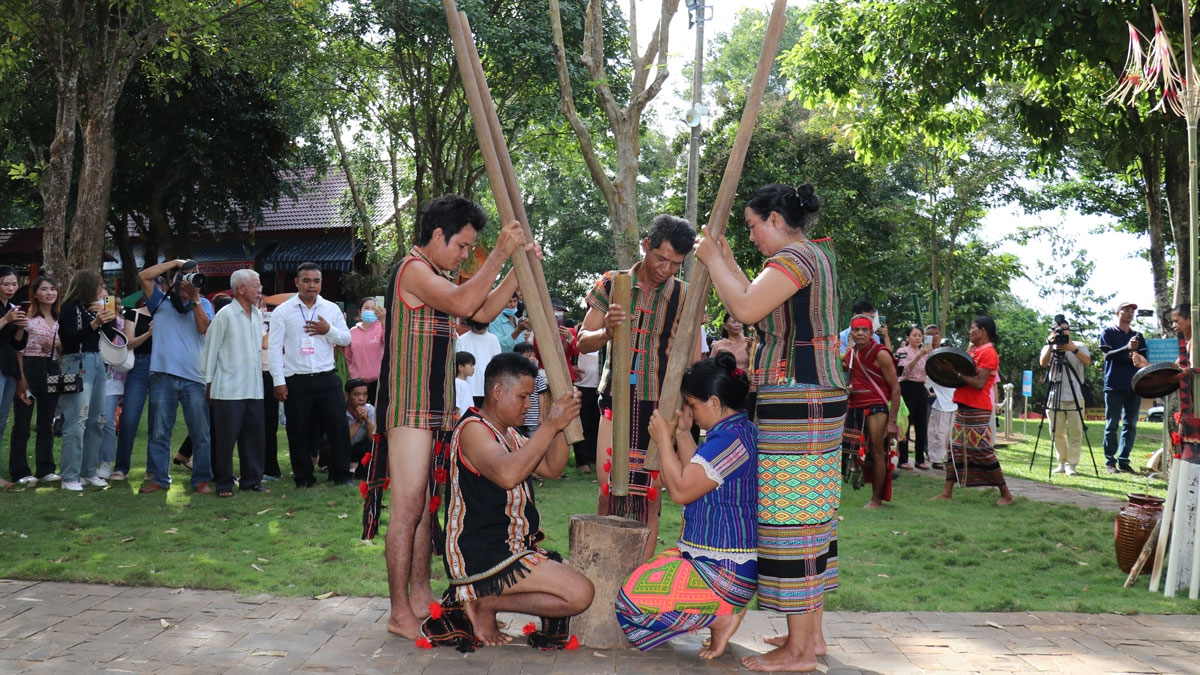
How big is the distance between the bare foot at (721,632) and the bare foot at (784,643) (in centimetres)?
22

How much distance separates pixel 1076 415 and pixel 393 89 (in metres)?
15.5

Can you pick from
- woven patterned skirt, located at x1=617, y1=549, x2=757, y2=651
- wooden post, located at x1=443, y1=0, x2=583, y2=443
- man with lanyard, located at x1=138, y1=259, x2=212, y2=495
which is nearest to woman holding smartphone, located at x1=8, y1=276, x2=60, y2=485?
man with lanyard, located at x1=138, y1=259, x2=212, y2=495

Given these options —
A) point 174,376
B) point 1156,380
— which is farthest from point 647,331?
point 174,376

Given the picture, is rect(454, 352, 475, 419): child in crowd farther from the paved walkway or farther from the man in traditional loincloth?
the man in traditional loincloth

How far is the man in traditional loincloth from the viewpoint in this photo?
4.40 m

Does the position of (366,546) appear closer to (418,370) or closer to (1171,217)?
(418,370)

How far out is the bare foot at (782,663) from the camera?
4.04m

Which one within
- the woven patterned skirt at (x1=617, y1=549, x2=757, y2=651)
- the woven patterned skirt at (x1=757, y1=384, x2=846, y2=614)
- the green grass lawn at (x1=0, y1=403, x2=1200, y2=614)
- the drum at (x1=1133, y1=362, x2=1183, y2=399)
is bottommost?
the green grass lawn at (x1=0, y1=403, x2=1200, y2=614)

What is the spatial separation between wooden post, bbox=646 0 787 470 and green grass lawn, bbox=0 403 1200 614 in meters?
1.64

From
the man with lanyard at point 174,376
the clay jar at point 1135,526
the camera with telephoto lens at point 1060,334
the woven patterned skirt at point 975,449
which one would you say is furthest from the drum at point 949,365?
the man with lanyard at point 174,376

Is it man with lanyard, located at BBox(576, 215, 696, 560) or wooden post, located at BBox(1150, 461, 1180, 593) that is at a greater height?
man with lanyard, located at BBox(576, 215, 696, 560)

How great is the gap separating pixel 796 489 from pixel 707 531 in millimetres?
416

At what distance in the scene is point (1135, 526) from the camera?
6004 millimetres

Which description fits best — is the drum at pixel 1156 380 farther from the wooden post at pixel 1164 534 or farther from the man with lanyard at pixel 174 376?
the man with lanyard at pixel 174 376
